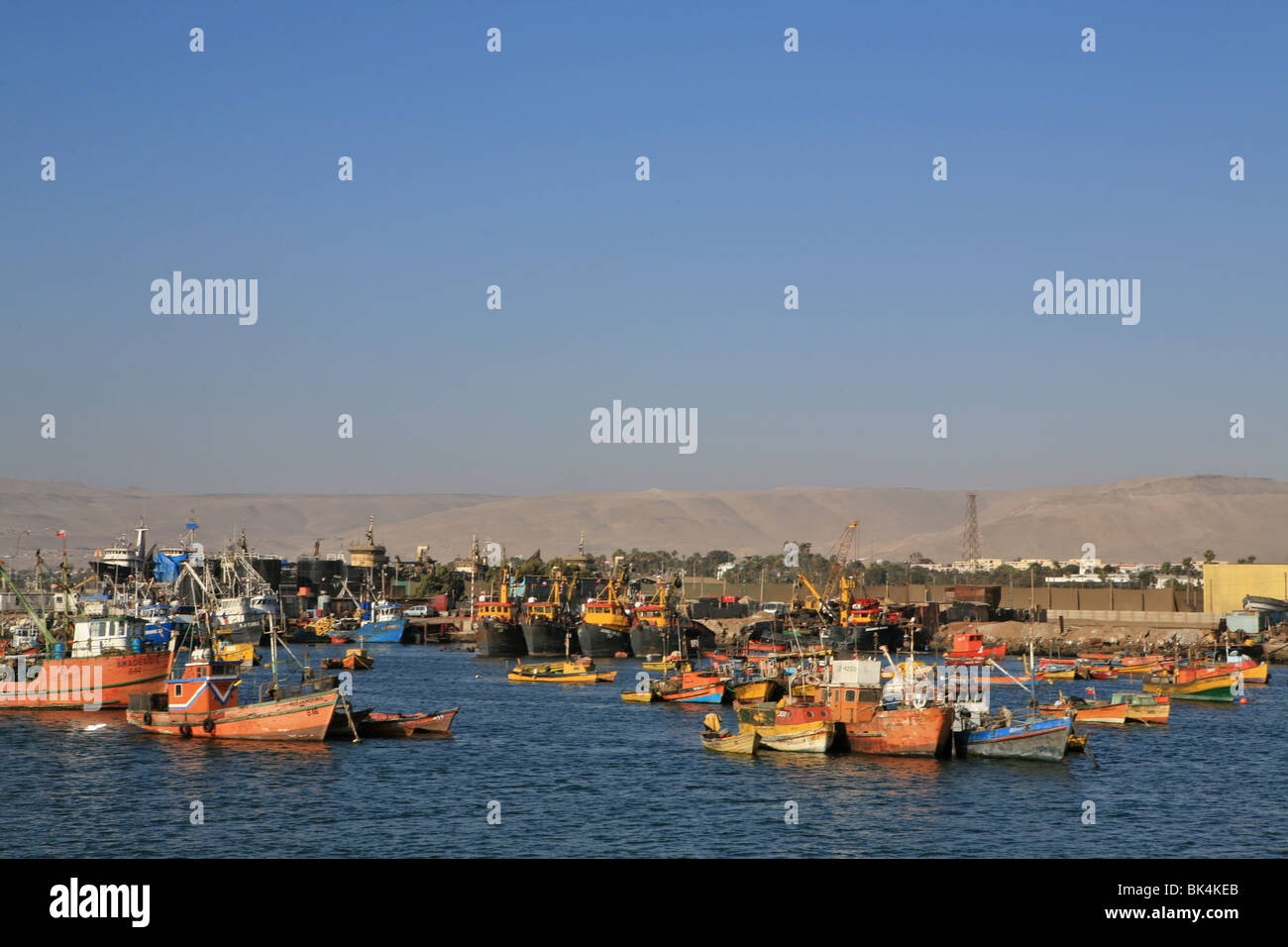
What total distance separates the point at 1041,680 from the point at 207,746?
244 feet

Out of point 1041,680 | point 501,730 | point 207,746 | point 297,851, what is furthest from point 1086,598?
point 297,851

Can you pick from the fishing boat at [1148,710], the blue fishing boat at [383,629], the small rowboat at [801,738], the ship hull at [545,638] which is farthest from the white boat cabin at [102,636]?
the blue fishing boat at [383,629]

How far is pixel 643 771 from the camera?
188ft

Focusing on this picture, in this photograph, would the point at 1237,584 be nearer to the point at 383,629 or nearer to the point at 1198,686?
the point at 1198,686

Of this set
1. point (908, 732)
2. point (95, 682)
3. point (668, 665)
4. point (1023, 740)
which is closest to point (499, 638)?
point (668, 665)

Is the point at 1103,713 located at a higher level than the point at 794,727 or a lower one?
lower

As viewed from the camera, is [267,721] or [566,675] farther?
[566,675]

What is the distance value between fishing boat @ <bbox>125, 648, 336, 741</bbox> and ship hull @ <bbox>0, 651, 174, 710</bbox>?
9.26m

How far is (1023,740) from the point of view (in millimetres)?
57844

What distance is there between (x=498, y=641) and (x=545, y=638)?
5903 mm

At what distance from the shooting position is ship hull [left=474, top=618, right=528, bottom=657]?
15338 cm

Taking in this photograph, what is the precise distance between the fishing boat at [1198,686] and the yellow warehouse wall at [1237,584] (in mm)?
79364
